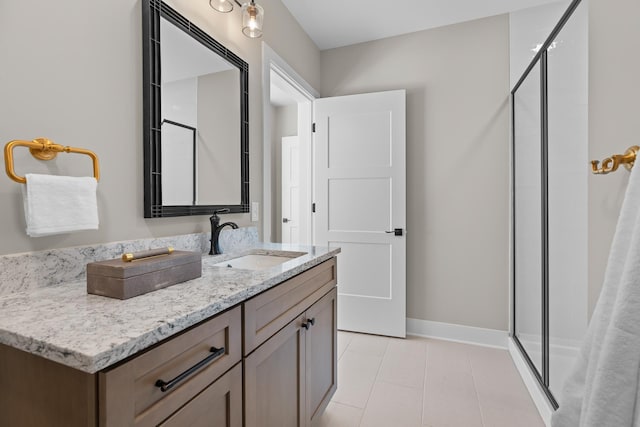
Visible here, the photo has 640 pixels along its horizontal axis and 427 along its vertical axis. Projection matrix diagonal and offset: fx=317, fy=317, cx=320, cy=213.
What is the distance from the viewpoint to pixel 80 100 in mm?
1061

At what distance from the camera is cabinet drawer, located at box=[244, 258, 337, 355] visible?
3.18 ft

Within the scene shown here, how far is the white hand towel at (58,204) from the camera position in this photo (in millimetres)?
853

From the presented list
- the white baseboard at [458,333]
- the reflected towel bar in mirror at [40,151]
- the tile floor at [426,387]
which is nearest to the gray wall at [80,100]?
the reflected towel bar in mirror at [40,151]

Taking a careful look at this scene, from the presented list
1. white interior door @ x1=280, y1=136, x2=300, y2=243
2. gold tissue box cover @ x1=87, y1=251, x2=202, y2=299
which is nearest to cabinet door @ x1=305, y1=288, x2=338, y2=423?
gold tissue box cover @ x1=87, y1=251, x2=202, y2=299

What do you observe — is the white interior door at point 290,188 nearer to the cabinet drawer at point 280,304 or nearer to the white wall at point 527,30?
the white wall at point 527,30

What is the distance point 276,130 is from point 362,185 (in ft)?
6.41

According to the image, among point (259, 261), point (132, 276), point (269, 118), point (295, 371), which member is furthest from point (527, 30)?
point (132, 276)

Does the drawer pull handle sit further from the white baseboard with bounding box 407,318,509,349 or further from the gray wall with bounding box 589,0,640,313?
the white baseboard with bounding box 407,318,509,349

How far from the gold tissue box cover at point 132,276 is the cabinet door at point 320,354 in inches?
24.6

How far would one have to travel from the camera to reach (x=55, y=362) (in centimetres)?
60

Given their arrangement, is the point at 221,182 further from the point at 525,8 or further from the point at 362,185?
the point at 525,8

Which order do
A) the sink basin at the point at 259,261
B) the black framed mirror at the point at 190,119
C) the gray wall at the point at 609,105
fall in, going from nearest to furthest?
the gray wall at the point at 609,105 → the black framed mirror at the point at 190,119 → the sink basin at the point at 259,261

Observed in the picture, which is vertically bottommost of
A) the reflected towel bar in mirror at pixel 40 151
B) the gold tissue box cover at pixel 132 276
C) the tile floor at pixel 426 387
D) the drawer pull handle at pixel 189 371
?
the tile floor at pixel 426 387

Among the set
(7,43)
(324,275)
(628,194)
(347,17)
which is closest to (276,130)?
(347,17)
